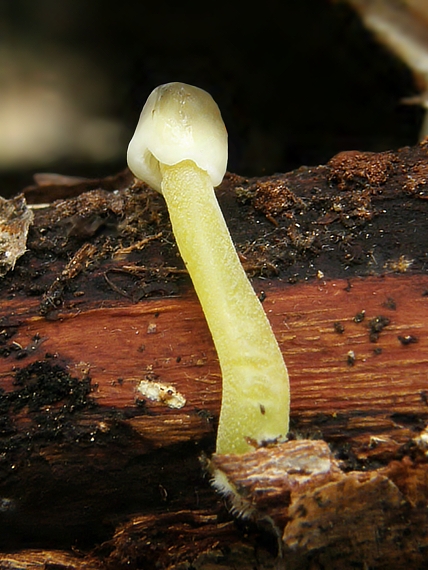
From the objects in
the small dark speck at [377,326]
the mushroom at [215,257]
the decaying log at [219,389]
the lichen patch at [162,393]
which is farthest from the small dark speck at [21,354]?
the small dark speck at [377,326]

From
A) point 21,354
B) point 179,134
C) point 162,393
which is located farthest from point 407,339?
point 21,354

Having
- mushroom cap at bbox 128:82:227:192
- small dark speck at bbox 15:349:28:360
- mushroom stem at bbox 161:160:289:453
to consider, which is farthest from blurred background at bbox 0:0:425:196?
small dark speck at bbox 15:349:28:360

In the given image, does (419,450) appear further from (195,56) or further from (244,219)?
(195,56)

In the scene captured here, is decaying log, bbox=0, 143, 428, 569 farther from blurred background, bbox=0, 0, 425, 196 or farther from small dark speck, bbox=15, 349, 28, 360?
blurred background, bbox=0, 0, 425, 196

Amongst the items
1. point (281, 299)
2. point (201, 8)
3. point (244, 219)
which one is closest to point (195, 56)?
point (201, 8)

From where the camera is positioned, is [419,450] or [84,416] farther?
[84,416]

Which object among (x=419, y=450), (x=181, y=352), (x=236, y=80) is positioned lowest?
(x=419, y=450)

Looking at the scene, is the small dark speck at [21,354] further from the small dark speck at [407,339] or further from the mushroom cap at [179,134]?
the small dark speck at [407,339]
